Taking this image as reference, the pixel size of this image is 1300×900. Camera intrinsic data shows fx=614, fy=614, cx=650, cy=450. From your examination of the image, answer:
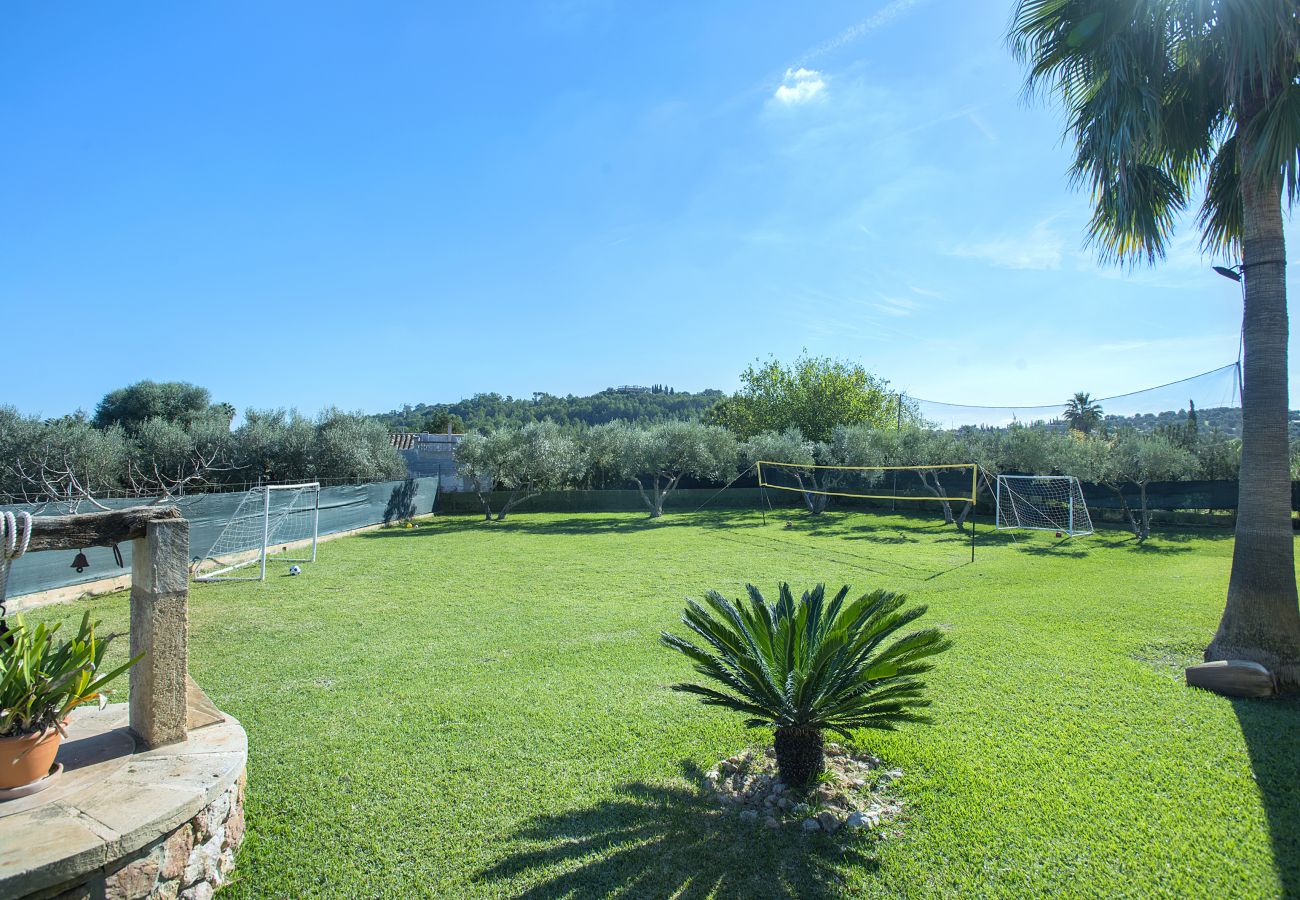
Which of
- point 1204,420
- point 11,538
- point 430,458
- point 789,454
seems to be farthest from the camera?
point 430,458

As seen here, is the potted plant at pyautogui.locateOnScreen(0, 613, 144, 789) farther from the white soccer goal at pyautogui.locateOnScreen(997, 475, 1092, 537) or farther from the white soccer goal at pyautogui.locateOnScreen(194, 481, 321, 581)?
the white soccer goal at pyautogui.locateOnScreen(997, 475, 1092, 537)

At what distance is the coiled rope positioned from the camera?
2680 mm

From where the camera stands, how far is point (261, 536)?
45.7 ft

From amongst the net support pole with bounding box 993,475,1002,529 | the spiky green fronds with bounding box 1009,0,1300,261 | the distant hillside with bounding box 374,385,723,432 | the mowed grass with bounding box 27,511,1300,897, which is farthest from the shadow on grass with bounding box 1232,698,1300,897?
the distant hillside with bounding box 374,385,723,432

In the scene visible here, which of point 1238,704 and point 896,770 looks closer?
point 896,770

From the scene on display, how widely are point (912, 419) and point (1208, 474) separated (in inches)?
462

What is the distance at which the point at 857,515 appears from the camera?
955 inches

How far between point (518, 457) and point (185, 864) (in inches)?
843

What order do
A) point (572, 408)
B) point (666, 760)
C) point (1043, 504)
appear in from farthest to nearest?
1. point (572, 408)
2. point (1043, 504)
3. point (666, 760)

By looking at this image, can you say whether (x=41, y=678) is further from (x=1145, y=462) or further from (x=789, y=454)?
(x=789, y=454)

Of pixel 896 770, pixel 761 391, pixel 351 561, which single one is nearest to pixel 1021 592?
pixel 896 770

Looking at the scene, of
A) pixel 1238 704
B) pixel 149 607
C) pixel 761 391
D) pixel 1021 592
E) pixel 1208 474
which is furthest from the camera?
pixel 761 391

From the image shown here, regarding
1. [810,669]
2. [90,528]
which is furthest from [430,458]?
[810,669]

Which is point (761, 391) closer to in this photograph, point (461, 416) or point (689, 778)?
point (689, 778)
